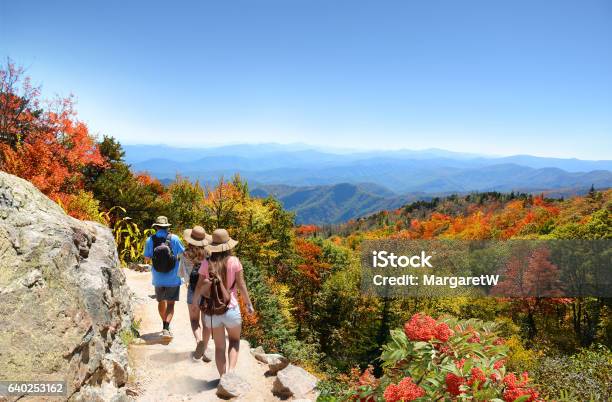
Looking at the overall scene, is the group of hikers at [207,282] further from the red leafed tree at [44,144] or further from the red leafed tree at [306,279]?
the red leafed tree at [306,279]

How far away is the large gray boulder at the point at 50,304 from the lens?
4.44 m

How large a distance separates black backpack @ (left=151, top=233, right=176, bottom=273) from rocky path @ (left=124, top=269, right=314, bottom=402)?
180cm

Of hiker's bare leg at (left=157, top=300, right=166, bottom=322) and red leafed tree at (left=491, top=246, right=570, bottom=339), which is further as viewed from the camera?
red leafed tree at (left=491, top=246, right=570, bottom=339)

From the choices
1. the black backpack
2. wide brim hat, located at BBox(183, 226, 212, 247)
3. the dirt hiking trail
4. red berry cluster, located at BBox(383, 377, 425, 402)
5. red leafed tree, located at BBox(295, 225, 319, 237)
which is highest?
wide brim hat, located at BBox(183, 226, 212, 247)

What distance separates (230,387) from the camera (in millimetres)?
7094

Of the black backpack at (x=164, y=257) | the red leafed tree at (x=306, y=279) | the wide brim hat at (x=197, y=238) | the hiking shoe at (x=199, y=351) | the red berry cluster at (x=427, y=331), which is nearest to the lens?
the red berry cluster at (x=427, y=331)

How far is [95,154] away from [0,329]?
64.6ft

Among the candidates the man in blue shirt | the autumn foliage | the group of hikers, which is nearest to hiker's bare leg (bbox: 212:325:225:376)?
the group of hikers

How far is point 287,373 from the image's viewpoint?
837cm

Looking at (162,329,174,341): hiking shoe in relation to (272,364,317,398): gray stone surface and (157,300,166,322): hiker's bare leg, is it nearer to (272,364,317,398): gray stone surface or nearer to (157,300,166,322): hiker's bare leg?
(157,300,166,322): hiker's bare leg

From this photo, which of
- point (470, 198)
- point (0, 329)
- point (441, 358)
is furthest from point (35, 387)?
point (470, 198)

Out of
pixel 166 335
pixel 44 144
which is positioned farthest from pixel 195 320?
pixel 44 144

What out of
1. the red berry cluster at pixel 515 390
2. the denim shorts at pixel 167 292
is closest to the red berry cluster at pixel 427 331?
the red berry cluster at pixel 515 390

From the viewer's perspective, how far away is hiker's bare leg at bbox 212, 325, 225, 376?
6.80 meters
